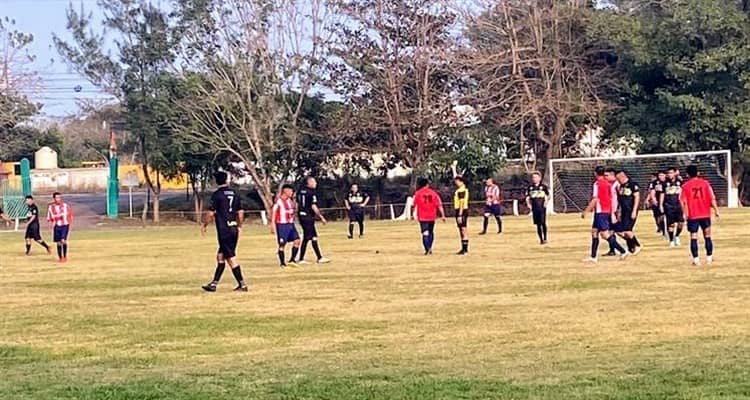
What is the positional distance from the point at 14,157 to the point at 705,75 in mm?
47100

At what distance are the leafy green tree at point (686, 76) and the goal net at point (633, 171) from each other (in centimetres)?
235

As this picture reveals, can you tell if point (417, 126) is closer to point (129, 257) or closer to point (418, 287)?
point (129, 257)

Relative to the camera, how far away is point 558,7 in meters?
57.4

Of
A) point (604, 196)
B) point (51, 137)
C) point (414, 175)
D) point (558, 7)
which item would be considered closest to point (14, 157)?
point (51, 137)

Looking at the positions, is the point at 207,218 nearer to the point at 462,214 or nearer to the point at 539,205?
the point at 462,214

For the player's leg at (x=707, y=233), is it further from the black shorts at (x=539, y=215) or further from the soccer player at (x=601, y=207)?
the black shorts at (x=539, y=215)

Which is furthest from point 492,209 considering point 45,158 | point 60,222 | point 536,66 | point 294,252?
point 45,158

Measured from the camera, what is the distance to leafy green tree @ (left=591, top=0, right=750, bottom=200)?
5453 cm

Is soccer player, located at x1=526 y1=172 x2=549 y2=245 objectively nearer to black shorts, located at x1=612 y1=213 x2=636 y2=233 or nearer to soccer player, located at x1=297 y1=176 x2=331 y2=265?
black shorts, located at x1=612 y1=213 x2=636 y2=233

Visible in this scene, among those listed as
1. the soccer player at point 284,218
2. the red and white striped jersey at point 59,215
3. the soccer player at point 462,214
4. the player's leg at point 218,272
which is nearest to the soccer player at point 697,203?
the soccer player at point 462,214

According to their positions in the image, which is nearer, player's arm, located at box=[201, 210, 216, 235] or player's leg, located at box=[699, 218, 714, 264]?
→ player's arm, located at box=[201, 210, 216, 235]

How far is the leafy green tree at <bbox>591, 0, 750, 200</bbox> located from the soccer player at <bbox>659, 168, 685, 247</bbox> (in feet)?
91.3

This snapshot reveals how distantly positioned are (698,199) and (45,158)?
7445 cm

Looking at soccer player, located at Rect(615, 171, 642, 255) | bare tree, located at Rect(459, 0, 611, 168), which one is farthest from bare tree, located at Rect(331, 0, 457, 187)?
soccer player, located at Rect(615, 171, 642, 255)
